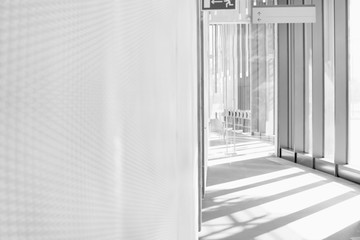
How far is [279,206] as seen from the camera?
6242 mm

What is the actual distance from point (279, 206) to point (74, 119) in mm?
6196

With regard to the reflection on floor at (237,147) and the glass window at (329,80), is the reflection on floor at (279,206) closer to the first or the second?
the glass window at (329,80)

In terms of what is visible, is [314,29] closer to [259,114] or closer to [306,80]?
[306,80]

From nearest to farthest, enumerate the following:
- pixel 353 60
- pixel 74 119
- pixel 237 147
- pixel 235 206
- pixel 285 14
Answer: pixel 74 119 → pixel 235 206 → pixel 285 14 → pixel 353 60 → pixel 237 147

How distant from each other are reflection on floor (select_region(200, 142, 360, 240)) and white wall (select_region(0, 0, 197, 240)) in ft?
13.5

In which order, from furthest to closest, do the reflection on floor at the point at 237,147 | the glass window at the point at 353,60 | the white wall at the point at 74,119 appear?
the reflection on floor at the point at 237,147 → the glass window at the point at 353,60 → the white wall at the point at 74,119

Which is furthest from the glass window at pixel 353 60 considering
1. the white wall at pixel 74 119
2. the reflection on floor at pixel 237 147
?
the white wall at pixel 74 119

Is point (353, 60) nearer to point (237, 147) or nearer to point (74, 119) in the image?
point (237, 147)

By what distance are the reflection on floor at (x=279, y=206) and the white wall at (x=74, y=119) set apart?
13.5ft

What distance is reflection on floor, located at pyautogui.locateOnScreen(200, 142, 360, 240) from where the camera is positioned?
4832 millimetres

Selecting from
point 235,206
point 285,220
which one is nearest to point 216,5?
point 235,206

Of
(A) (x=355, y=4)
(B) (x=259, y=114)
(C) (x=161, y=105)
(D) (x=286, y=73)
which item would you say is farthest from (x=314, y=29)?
(C) (x=161, y=105)

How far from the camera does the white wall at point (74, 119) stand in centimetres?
26

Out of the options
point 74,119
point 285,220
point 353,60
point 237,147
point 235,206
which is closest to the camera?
point 74,119
